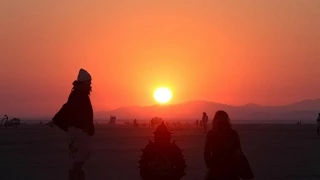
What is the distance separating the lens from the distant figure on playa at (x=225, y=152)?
23.9 ft

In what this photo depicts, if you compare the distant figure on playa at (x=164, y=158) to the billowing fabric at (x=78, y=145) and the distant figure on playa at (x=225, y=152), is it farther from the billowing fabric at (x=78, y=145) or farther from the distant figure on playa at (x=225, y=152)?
the billowing fabric at (x=78, y=145)

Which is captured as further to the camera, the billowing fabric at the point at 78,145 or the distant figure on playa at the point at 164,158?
the billowing fabric at the point at 78,145

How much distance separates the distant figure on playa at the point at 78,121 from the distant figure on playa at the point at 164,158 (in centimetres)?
165

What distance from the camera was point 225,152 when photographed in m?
7.39

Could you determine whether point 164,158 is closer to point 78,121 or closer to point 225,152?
point 225,152

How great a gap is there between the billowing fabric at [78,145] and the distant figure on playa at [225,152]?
2.01 m

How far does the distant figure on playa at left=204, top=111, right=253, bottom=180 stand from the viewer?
23.9 ft

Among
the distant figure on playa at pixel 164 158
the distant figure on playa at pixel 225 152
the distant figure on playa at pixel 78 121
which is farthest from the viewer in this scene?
the distant figure on playa at pixel 78 121

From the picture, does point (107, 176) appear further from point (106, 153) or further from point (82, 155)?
point (106, 153)

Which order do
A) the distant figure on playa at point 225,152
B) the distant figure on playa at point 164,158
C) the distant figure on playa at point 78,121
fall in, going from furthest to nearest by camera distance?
the distant figure on playa at point 78,121
the distant figure on playa at point 225,152
the distant figure on playa at point 164,158

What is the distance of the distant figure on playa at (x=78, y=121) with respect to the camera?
8.09 m

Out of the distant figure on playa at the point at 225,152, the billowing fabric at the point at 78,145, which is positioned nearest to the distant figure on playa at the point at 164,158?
the distant figure on playa at the point at 225,152

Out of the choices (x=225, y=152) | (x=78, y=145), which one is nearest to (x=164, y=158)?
(x=225, y=152)

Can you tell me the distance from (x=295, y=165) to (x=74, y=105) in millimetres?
10803
